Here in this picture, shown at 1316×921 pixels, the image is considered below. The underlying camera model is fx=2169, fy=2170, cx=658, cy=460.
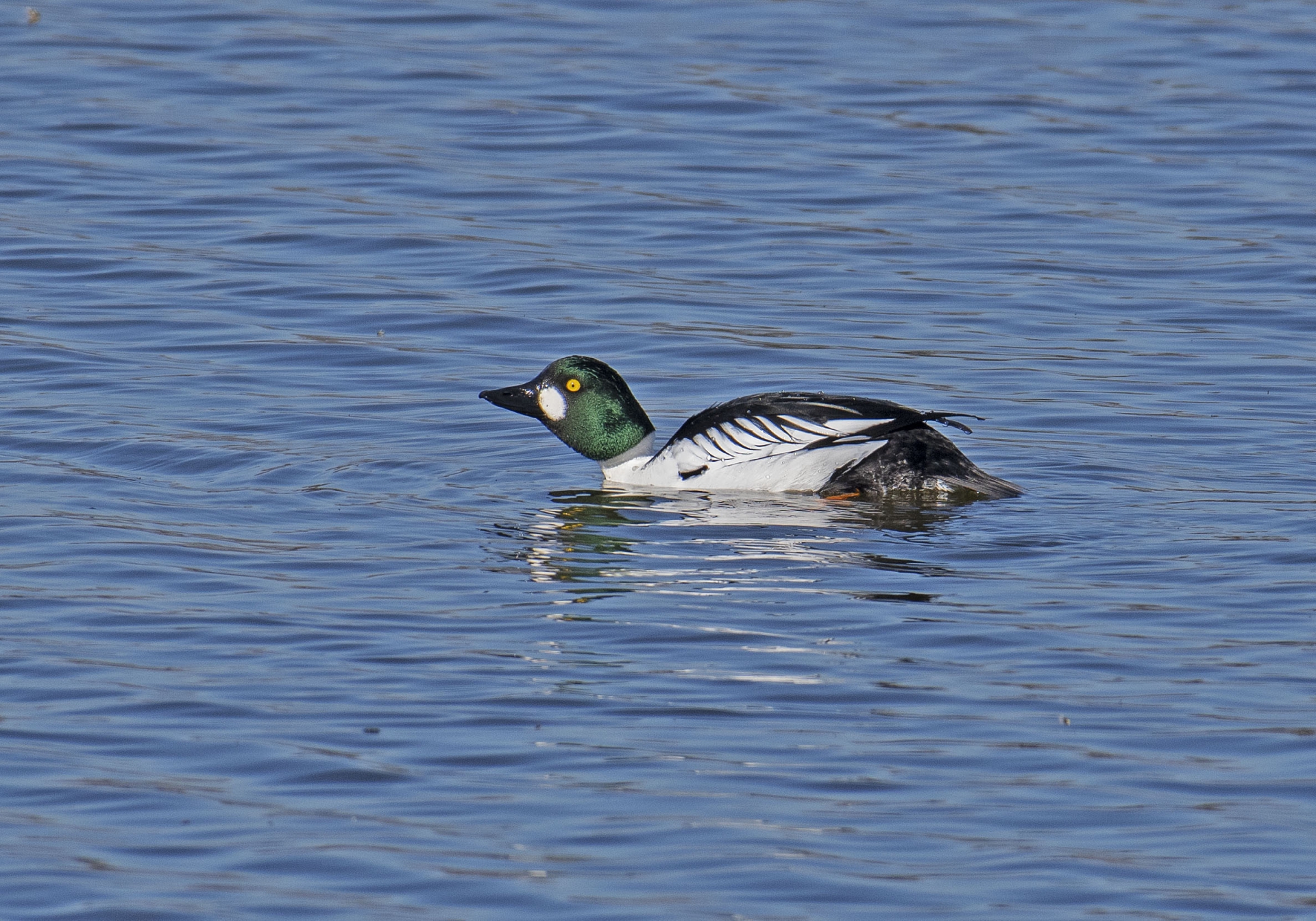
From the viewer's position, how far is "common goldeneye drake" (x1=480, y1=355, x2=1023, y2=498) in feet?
34.3

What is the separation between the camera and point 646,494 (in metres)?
11.1

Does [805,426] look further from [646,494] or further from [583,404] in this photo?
[583,404]

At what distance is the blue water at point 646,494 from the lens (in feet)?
20.4

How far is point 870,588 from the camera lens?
887 cm

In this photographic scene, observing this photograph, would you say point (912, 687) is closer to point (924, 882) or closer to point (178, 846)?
point (924, 882)

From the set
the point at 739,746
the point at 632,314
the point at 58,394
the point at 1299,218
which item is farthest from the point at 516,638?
the point at 1299,218

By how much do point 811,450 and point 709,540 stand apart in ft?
3.44

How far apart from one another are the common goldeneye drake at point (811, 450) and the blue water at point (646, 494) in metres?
0.15

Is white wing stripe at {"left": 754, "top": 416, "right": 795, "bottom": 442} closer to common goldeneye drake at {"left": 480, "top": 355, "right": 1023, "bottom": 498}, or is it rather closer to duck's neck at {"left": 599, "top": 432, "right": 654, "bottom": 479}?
common goldeneye drake at {"left": 480, "top": 355, "right": 1023, "bottom": 498}

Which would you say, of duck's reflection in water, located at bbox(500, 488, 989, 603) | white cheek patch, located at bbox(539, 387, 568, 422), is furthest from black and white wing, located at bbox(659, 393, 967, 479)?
white cheek patch, located at bbox(539, 387, 568, 422)

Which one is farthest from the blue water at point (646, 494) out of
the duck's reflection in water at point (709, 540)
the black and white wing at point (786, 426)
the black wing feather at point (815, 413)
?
the black wing feather at point (815, 413)

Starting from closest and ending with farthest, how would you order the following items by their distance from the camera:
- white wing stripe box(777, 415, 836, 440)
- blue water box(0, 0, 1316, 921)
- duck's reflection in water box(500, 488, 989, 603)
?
blue water box(0, 0, 1316, 921) → duck's reflection in water box(500, 488, 989, 603) → white wing stripe box(777, 415, 836, 440)

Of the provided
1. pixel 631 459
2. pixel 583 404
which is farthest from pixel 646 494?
pixel 583 404

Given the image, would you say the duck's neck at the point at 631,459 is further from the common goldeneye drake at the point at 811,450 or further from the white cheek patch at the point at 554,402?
the white cheek patch at the point at 554,402
